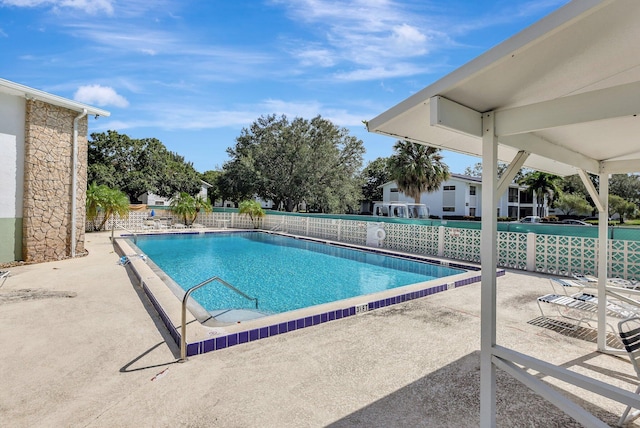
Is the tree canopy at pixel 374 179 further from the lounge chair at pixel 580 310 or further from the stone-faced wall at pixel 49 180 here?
the lounge chair at pixel 580 310

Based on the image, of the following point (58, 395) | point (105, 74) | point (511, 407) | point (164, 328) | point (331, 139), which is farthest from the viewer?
point (331, 139)

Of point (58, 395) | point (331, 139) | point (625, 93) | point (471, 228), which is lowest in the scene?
point (58, 395)

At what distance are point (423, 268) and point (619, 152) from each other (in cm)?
726

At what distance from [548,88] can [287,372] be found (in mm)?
3320

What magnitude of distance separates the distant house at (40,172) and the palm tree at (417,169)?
729 inches

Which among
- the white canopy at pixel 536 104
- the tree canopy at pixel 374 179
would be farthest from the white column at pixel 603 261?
the tree canopy at pixel 374 179

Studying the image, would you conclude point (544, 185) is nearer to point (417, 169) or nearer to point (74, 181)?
point (417, 169)

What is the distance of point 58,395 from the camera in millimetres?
2979

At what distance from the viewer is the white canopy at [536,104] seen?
5.52 ft

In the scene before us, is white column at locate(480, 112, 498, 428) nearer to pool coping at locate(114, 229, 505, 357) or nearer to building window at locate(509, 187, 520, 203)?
pool coping at locate(114, 229, 505, 357)

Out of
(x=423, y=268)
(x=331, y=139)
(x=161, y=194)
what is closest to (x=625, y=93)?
(x=423, y=268)

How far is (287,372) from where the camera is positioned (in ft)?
10.9

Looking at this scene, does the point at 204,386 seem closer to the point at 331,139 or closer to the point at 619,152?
the point at 619,152

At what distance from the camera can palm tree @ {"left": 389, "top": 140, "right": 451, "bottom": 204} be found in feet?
75.9
